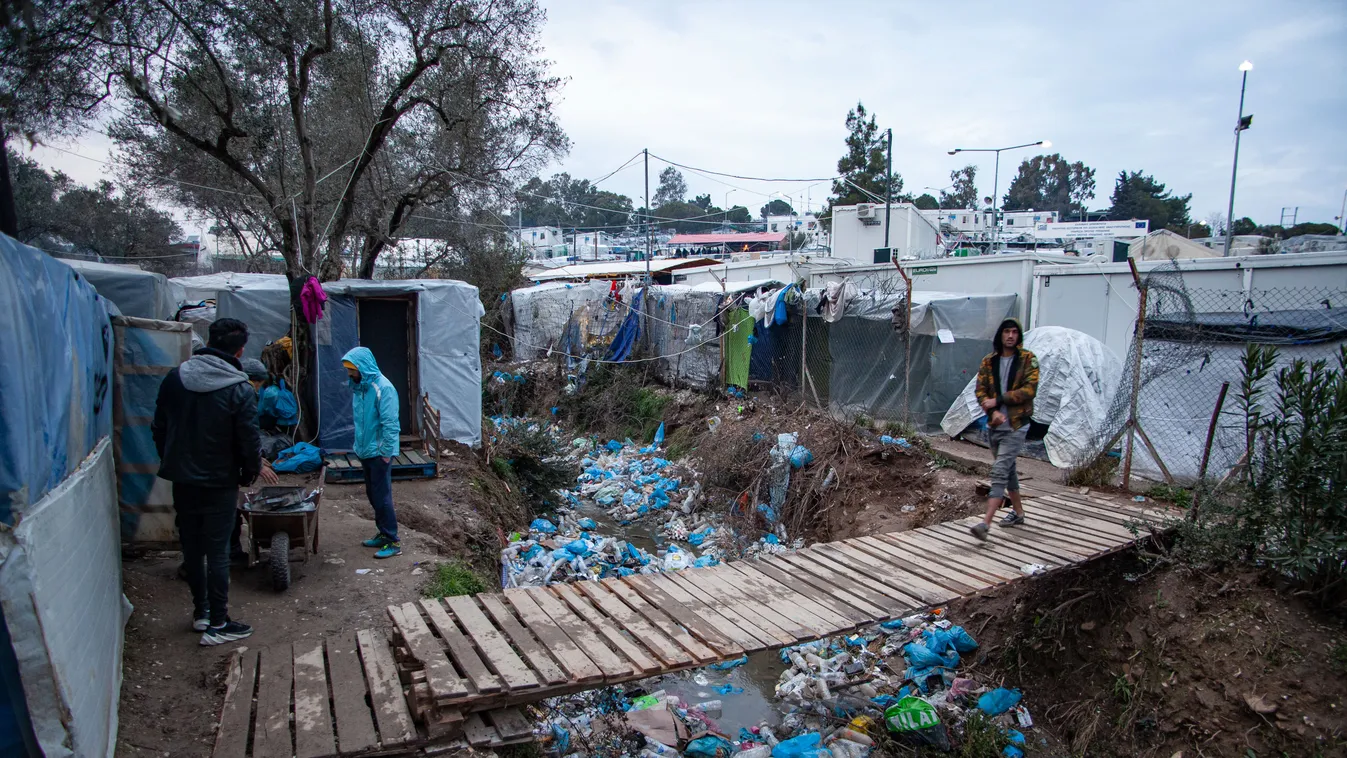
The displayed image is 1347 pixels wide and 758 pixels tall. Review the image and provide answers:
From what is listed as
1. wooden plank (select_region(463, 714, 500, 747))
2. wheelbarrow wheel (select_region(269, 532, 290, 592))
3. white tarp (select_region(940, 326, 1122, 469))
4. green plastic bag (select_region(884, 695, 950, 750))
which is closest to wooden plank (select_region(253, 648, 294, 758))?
wooden plank (select_region(463, 714, 500, 747))

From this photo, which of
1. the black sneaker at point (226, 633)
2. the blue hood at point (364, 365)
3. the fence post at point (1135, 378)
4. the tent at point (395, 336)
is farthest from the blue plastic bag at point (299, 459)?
the fence post at point (1135, 378)

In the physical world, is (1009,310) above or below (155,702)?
above

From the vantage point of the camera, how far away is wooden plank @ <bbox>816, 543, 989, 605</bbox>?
164 inches

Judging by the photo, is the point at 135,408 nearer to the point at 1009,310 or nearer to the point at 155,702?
the point at 155,702

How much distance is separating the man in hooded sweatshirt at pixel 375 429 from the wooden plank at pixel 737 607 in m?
2.61

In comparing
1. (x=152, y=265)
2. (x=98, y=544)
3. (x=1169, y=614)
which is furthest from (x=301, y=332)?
(x=152, y=265)

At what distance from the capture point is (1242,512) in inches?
168

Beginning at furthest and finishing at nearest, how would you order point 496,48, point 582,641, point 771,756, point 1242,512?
point 496,48 → point 771,756 → point 1242,512 → point 582,641

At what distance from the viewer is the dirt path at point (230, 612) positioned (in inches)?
129

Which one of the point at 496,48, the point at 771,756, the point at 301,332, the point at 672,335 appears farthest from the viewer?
the point at 672,335

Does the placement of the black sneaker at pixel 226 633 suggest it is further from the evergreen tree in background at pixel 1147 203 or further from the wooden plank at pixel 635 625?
the evergreen tree in background at pixel 1147 203

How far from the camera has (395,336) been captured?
9.27 m

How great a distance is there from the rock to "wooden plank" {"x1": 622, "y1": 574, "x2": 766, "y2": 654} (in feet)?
8.53

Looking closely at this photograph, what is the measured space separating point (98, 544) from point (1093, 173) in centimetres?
7465
